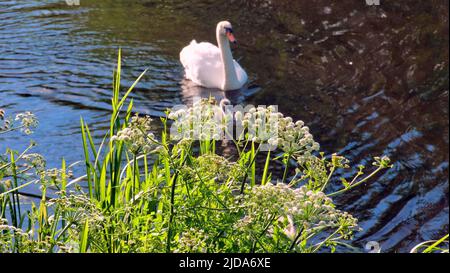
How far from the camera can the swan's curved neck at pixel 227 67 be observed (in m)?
9.75

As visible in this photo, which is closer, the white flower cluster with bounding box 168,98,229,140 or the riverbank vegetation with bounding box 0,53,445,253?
the riverbank vegetation with bounding box 0,53,445,253

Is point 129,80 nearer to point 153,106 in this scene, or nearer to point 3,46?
point 153,106

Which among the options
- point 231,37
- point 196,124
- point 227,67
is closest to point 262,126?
point 196,124

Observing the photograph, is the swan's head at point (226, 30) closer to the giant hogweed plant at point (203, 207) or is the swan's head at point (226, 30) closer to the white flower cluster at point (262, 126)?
the giant hogweed plant at point (203, 207)

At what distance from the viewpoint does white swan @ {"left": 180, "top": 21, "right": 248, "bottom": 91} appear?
9.80 meters

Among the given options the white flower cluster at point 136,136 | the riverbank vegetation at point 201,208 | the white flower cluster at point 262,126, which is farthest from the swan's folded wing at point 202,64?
the white flower cluster at point 136,136

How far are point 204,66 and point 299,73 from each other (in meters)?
1.12

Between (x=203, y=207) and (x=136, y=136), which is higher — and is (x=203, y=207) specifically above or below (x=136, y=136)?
below

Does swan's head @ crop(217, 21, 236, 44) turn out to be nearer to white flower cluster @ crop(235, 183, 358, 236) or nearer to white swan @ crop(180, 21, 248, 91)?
white swan @ crop(180, 21, 248, 91)

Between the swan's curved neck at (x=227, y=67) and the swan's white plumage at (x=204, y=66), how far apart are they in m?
0.08

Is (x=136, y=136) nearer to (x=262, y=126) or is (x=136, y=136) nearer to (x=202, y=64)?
(x=262, y=126)

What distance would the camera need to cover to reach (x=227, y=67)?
384 inches

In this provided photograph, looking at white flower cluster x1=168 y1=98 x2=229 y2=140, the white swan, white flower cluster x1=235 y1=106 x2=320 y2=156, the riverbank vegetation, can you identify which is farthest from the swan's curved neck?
white flower cluster x1=235 y1=106 x2=320 y2=156

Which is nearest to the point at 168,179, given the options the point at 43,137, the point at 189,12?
the point at 43,137
